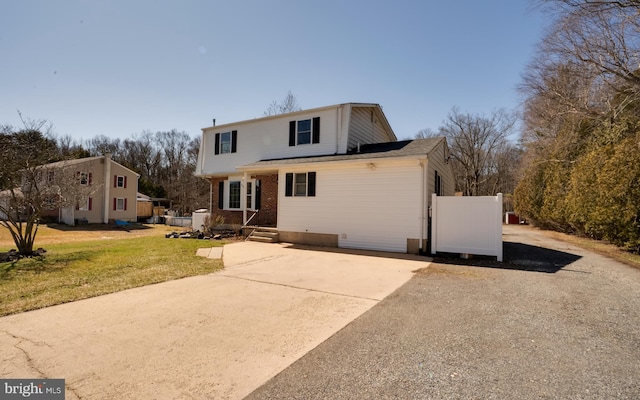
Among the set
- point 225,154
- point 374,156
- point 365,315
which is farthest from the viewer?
point 225,154

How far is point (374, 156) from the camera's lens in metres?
10.9

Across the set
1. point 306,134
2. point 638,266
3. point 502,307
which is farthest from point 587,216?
point 306,134

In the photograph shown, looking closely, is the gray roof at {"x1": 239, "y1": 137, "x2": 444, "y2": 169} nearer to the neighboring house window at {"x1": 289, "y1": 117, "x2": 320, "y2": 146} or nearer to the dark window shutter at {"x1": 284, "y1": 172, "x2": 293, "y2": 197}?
the dark window shutter at {"x1": 284, "y1": 172, "x2": 293, "y2": 197}

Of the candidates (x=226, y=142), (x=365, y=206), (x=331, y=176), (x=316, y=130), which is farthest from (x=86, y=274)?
(x=226, y=142)

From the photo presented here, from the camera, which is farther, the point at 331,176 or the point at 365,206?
the point at 331,176

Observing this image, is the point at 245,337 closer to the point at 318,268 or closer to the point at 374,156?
the point at 318,268

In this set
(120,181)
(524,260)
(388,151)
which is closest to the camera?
(524,260)

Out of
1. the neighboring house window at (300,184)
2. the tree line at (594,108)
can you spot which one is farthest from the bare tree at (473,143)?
the neighboring house window at (300,184)

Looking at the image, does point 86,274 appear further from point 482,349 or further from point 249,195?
point 249,195

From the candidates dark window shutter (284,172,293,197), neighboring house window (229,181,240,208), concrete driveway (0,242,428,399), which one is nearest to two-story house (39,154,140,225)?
neighboring house window (229,181,240,208)

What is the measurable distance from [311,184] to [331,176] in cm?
94

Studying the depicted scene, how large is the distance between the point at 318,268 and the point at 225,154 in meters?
11.7

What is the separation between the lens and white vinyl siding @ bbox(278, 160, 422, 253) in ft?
33.8

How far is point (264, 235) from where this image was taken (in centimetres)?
1331
